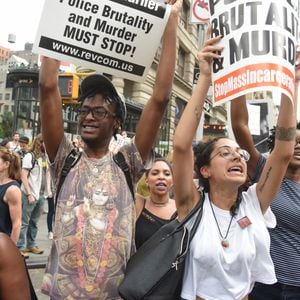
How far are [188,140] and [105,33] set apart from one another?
72cm

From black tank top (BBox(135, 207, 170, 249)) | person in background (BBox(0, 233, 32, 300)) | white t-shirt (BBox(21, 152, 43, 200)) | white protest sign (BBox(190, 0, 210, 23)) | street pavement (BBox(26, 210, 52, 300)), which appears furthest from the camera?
white t-shirt (BBox(21, 152, 43, 200))

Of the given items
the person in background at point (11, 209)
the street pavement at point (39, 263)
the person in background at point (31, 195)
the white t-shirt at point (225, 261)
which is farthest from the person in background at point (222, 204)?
the person in background at point (31, 195)

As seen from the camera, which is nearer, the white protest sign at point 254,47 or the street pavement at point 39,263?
the white protest sign at point 254,47

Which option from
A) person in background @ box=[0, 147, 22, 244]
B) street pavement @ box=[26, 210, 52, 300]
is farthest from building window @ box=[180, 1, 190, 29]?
person in background @ box=[0, 147, 22, 244]

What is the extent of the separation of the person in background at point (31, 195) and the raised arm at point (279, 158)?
556cm

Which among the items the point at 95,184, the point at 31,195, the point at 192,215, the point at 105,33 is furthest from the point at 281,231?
the point at 31,195

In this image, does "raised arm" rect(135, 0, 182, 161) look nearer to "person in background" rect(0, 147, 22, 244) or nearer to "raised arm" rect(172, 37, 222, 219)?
"raised arm" rect(172, 37, 222, 219)

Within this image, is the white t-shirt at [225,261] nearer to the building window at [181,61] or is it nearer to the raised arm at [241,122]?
the raised arm at [241,122]

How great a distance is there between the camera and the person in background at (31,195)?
747cm

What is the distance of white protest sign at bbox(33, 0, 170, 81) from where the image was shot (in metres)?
2.26

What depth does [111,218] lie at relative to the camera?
2.13 metres

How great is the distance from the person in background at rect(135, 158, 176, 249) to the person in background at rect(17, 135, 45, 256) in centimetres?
394

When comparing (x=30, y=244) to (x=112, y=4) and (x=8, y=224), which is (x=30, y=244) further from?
(x=112, y=4)

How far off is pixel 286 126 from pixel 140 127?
0.86 metres
